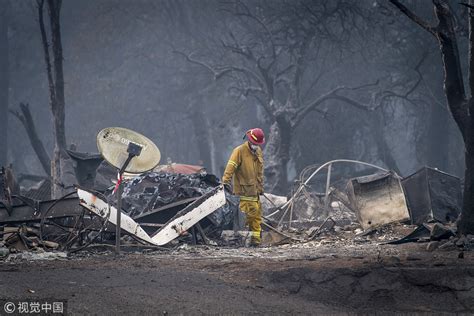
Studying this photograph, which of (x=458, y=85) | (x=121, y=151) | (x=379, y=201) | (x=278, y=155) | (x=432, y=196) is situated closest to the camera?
(x=121, y=151)

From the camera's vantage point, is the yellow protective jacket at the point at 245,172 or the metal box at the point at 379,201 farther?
the metal box at the point at 379,201

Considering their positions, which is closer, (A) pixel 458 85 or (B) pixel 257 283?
(B) pixel 257 283

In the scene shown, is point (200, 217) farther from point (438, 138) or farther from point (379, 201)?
point (438, 138)

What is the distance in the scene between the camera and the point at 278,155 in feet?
73.0

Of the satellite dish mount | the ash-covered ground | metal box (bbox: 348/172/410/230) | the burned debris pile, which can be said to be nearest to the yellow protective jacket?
the burned debris pile

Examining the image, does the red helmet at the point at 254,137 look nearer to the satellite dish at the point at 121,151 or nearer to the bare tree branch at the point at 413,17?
the satellite dish at the point at 121,151

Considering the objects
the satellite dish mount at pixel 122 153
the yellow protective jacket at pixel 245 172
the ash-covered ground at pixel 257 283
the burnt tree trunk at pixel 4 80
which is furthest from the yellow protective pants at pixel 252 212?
the burnt tree trunk at pixel 4 80

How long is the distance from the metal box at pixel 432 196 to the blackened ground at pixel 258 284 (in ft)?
13.5

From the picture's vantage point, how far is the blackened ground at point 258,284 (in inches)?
252

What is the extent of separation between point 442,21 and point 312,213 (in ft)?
19.9

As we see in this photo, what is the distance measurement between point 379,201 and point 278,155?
9.57 metres

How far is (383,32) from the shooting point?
78.3 feet

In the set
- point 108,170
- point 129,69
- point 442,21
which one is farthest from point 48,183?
point 129,69

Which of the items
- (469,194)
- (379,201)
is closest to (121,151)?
(379,201)
